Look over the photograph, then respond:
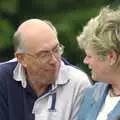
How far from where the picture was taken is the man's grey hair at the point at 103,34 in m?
5.07

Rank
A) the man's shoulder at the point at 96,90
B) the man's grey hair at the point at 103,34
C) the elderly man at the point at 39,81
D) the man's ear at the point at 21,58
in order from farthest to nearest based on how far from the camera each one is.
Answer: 1. the man's ear at the point at 21,58
2. the elderly man at the point at 39,81
3. the man's shoulder at the point at 96,90
4. the man's grey hair at the point at 103,34

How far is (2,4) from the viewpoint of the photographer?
1022 cm

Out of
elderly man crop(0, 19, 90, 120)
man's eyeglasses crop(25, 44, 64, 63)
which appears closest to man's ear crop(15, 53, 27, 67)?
elderly man crop(0, 19, 90, 120)

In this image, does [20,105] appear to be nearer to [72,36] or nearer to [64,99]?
[64,99]

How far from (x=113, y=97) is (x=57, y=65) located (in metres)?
0.43

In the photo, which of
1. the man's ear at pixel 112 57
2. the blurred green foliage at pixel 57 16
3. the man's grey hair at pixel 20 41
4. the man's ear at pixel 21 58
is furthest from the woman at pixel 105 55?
the blurred green foliage at pixel 57 16

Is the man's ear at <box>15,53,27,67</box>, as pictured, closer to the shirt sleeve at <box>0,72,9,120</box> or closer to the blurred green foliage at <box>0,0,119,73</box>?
the shirt sleeve at <box>0,72,9,120</box>

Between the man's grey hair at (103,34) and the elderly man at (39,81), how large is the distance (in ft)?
1.18

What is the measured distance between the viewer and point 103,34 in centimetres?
508

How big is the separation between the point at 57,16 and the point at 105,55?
5.28 metres

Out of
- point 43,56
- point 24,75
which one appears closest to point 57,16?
point 24,75

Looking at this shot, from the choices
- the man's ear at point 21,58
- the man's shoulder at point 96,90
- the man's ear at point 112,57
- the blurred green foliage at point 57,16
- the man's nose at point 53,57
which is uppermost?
the man's ear at point 112,57

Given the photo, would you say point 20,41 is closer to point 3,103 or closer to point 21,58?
point 21,58

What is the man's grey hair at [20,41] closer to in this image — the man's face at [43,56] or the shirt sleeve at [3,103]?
the man's face at [43,56]
